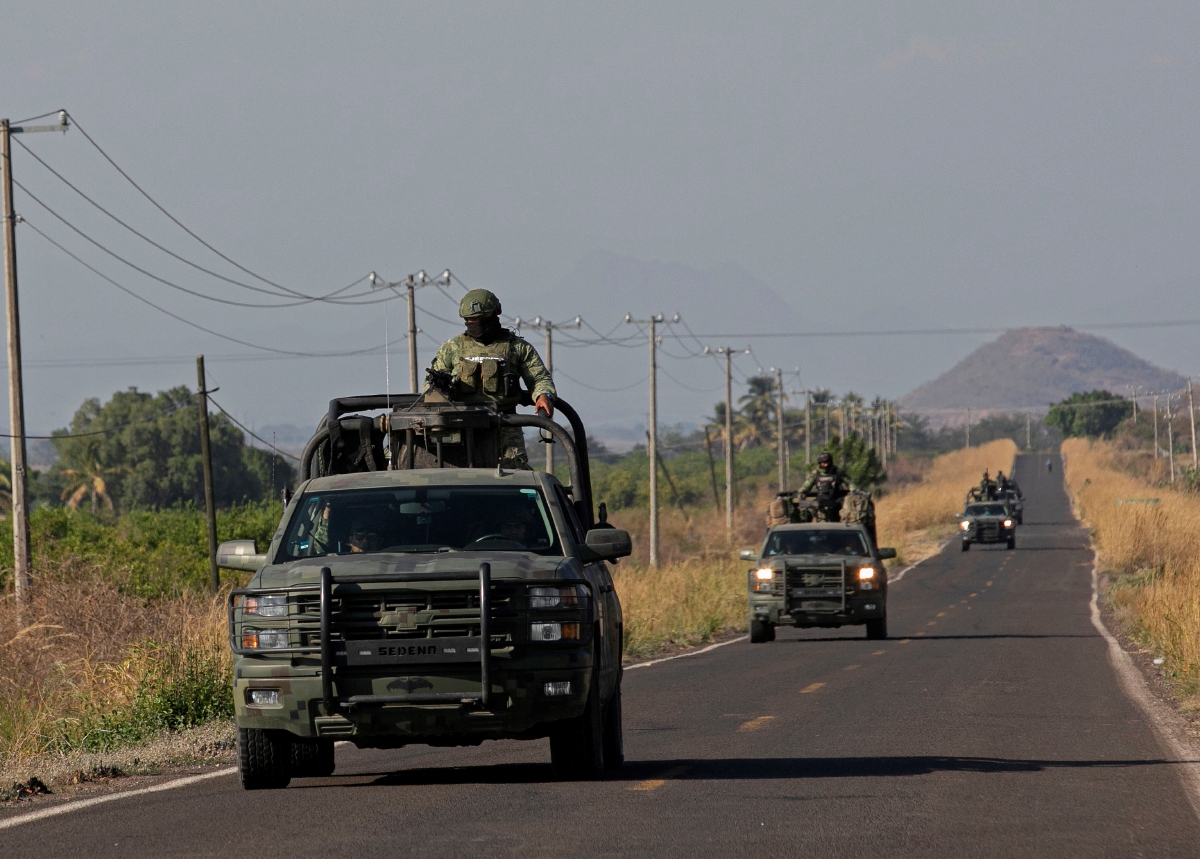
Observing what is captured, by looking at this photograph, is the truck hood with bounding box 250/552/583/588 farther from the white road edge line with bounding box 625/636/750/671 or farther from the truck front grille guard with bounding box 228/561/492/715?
the white road edge line with bounding box 625/636/750/671

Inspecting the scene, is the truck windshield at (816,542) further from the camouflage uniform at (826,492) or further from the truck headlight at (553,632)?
the truck headlight at (553,632)

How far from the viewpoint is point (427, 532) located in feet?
33.8

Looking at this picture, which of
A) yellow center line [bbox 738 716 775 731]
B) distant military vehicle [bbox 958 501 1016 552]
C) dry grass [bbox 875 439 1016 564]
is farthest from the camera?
dry grass [bbox 875 439 1016 564]

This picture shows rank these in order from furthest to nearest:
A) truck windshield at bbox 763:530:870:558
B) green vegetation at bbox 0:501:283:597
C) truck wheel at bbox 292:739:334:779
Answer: green vegetation at bbox 0:501:283:597 < truck windshield at bbox 763:530:870:558 < truck wheel at bbox 292:739:334:779

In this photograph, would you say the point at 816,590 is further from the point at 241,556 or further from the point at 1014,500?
the point at 1014,500

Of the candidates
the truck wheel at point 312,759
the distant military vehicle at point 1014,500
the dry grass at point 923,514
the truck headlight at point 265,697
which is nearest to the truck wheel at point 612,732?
the truck wheel at point 312,759

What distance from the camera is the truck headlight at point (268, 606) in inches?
368

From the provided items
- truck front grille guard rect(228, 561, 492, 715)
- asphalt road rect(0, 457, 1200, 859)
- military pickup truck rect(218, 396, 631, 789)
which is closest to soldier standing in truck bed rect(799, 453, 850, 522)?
asphalt road rect(0, 457, 1200, 859)

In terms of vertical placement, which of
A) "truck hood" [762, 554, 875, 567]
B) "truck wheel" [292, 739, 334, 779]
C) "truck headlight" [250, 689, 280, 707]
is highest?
"truck hood" [762, 554, 875, 567]

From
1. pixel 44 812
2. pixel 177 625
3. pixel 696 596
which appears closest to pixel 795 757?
pixel 44 812

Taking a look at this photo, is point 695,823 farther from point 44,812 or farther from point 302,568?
point 44,812

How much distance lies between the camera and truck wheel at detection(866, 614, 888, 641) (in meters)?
28.0

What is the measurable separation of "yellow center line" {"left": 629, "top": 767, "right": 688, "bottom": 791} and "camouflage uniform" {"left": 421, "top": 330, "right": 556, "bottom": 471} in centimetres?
249

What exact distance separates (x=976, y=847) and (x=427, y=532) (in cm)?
377
